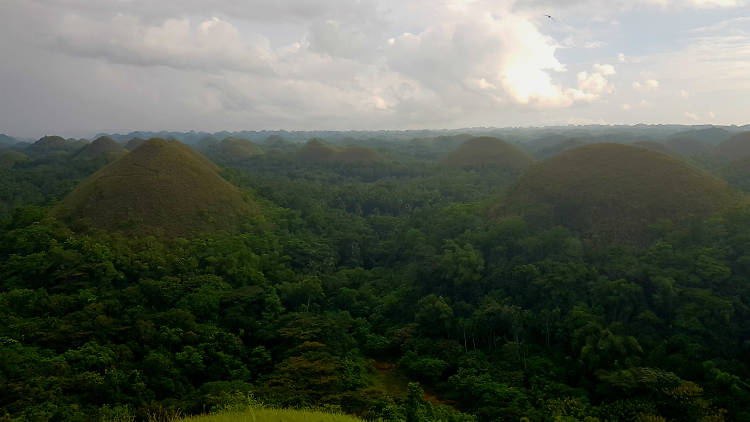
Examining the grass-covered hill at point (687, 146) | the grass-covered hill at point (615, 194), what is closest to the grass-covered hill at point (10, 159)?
the grass-covered hill at point (615, 194)

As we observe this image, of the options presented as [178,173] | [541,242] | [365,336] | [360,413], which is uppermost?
[178,173]

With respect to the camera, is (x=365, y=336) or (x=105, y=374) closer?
(x=105, y=374)

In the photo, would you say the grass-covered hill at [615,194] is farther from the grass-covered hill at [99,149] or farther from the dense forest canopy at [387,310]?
the grass-covered hill at [99,149]

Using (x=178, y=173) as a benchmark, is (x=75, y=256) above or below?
below

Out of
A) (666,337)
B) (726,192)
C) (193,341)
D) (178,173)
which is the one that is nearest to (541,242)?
(666,337)

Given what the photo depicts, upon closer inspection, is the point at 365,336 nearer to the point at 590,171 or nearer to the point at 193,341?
the point at 193,341

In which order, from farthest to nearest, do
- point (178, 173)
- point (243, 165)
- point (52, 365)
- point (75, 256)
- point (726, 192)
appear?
point (243, 165) < point (178, 173) < point (726, 192) < point (75, 256) < point (52, 365)
